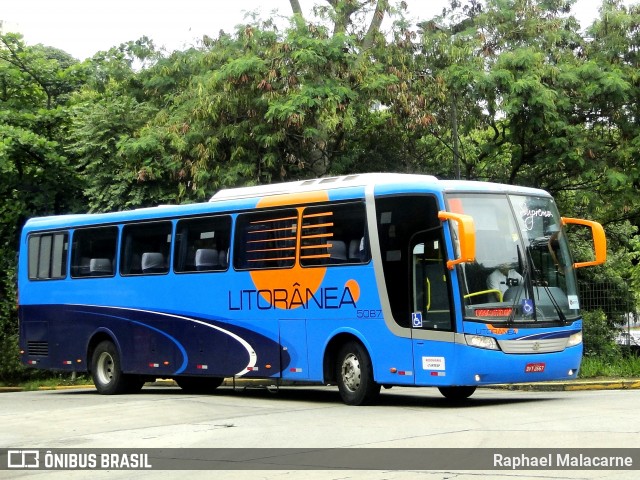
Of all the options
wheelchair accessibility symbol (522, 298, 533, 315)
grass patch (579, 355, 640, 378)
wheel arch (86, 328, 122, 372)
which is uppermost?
wheelchair accessibility symbol (522, 298, 533, 315)

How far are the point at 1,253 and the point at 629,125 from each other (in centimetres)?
1654

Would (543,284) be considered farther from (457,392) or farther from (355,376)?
(355,376)

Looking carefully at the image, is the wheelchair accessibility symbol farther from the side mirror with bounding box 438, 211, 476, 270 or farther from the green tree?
the green tree

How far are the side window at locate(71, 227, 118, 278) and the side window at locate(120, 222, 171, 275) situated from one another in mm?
360

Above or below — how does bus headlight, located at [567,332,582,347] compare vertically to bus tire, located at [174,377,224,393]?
above

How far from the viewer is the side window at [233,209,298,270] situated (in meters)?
19.0

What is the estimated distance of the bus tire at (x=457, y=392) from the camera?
18.5 meters

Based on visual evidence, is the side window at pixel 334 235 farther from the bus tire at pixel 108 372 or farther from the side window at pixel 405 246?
the bus tire at pixel 108 372

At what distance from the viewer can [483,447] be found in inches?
463

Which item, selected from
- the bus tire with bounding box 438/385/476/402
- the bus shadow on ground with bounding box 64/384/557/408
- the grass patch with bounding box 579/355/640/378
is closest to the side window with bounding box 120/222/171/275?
the bus shadow on ground with bounding box 64/384/557/408

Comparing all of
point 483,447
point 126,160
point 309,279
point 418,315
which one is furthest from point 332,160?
point 483,447

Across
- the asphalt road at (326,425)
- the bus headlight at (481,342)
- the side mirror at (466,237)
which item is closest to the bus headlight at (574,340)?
the asphalt road at (326,425)

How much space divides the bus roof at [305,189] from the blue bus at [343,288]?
0.04 meters

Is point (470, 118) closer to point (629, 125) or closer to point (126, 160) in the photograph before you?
point (629, 125)
